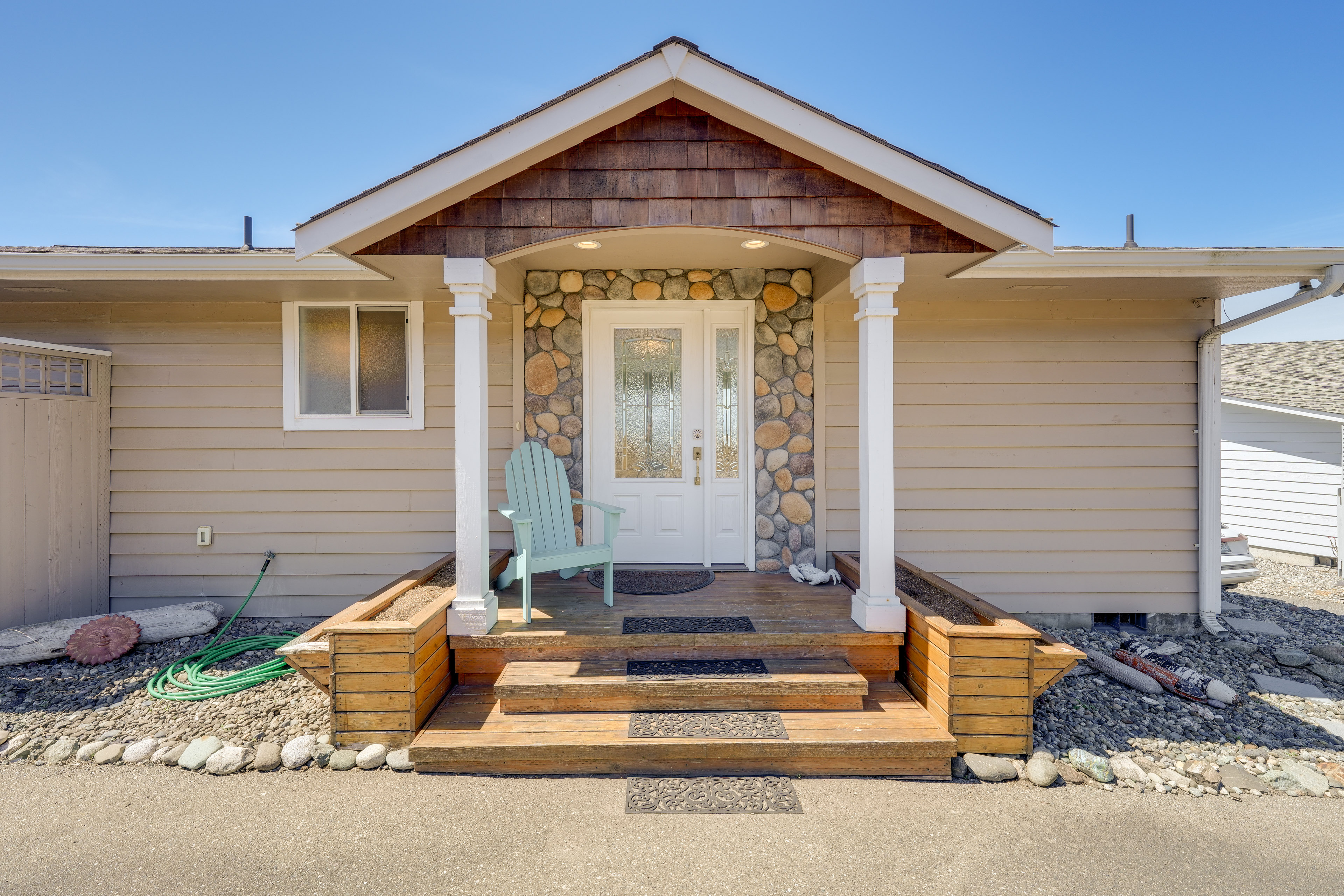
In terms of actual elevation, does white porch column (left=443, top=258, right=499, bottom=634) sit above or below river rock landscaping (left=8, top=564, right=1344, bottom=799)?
above

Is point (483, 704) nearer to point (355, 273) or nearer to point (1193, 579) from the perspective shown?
point (355, 273)

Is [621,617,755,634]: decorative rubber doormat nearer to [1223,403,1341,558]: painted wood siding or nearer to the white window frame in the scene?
the white window frame

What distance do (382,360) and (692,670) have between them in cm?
294

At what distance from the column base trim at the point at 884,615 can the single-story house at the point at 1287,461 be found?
7.19 meters

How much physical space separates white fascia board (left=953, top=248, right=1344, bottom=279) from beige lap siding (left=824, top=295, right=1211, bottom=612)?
2.00 feet

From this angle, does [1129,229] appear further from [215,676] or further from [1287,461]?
[215,676]

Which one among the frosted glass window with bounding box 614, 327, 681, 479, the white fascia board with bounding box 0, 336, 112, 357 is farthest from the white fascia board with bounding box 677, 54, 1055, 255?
the white fascia board with bounding box 0, 336, 112, 357

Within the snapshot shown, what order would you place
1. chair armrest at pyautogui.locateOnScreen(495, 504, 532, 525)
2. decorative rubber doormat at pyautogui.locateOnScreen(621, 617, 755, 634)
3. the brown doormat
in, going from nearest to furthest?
decorative rubber doormat at pyautogui.locateOnScreen(621, 617, 755, 634), chair armrest at pyautogui.locateOnScreen(495, 504, 532, 525), the brown doormat

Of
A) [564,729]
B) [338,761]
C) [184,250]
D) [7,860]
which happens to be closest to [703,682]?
[564,729]

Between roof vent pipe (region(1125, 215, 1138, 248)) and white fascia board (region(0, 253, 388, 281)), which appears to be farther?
roof vent pipe (region(1125, 215, 1138, 248))

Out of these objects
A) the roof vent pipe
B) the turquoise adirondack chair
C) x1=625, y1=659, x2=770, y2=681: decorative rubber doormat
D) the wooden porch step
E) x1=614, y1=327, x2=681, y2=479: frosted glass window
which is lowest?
the wooden porch step

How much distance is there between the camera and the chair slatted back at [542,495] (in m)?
3.29

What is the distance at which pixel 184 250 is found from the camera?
3445mm

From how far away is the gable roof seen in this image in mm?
2512
